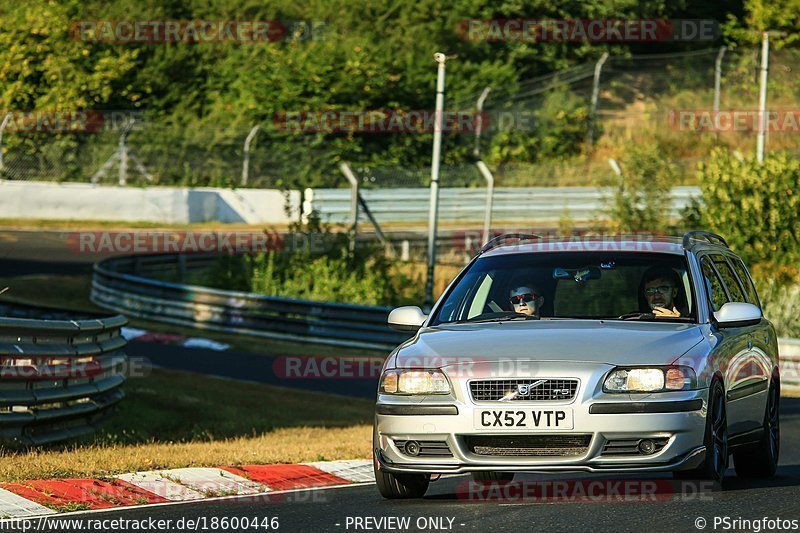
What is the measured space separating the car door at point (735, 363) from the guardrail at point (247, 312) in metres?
16.1

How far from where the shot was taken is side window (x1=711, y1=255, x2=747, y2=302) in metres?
10.4

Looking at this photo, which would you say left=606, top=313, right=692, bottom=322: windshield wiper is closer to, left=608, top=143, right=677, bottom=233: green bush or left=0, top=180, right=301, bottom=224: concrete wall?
left=608, top=143, right=677, bottom=233: green bush

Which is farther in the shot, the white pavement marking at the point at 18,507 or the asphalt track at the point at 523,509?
the white pavement marking at the point at 18,507

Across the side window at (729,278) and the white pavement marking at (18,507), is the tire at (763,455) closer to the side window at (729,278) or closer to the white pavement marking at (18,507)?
the side window at (729,278)

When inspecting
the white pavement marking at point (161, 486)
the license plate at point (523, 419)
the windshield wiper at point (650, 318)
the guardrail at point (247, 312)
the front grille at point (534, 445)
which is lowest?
the guardrail at point (247, 312)

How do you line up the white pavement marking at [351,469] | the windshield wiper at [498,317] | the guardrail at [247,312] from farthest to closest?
the guardrail at [247,312], the white pavement marking at [351,469], the windshield wiper at [498,317]

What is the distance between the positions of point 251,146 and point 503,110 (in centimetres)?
977

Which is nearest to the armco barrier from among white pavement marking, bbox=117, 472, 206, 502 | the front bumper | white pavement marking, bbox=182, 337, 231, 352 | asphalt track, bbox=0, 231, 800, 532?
white pavement marking, bbox=117, 472, 206, 502

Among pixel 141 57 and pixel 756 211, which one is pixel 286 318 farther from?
pixel 141 57

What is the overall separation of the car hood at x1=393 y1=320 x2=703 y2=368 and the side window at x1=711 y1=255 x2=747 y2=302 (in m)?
1.67

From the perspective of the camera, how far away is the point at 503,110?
177 ft

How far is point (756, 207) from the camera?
107 feet

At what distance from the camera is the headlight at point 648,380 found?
7.98m

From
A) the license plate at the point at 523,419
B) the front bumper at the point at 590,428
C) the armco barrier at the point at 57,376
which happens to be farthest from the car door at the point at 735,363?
the armco barrier at the point at 57,376
